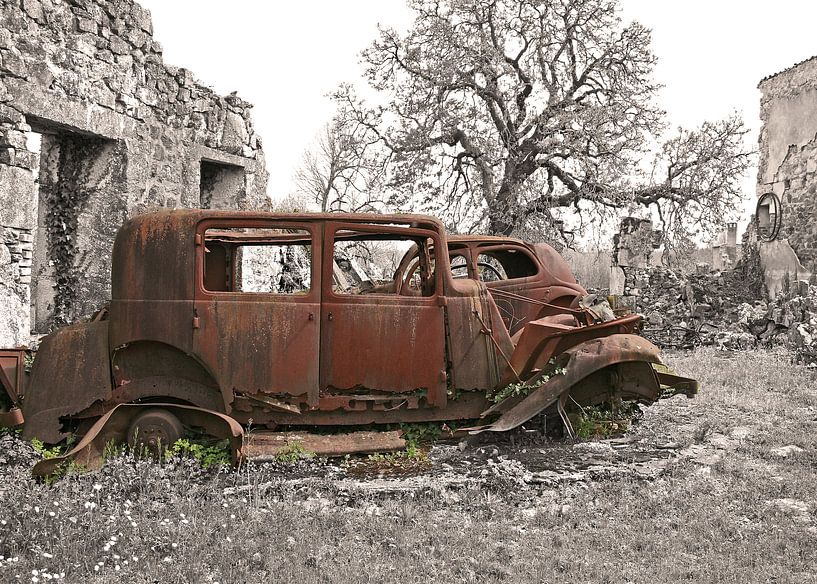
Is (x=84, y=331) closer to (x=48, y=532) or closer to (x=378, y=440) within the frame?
(x=48, y=532)

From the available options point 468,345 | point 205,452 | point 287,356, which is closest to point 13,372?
point 205,452

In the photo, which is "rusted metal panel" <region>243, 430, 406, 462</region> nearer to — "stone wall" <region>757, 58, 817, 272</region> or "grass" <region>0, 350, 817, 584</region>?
"grass" <region>0, 350, 817, 584</region>

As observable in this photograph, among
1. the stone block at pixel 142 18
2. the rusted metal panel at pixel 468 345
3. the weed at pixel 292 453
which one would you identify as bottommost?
the weed at pixel 292 453

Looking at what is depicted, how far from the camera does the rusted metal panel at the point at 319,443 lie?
4.89 meters

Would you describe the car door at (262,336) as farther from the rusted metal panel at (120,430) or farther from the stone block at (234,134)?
the stone block at (234,134)

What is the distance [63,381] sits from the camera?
197 inches

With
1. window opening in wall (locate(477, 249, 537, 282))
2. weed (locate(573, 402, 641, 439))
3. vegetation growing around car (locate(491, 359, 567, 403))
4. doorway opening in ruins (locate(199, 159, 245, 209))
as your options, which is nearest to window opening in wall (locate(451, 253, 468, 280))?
window opening in wall (locate(477, 249, 537, 282))

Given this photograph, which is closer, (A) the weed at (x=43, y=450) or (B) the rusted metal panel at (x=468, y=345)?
(A) the weed at (x=43, y=450)

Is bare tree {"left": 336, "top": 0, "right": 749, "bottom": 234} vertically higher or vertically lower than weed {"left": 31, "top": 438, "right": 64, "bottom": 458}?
higher

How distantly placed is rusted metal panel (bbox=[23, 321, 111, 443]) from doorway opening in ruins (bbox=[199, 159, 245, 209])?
233 inches

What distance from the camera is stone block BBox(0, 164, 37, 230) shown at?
6957 mm

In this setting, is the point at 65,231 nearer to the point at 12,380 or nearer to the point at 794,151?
the point at 12,380

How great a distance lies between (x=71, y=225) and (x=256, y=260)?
284 centimetres

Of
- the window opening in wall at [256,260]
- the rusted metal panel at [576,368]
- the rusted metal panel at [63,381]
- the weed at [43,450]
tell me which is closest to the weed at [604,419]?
the rusted metal panel at [576,368]
